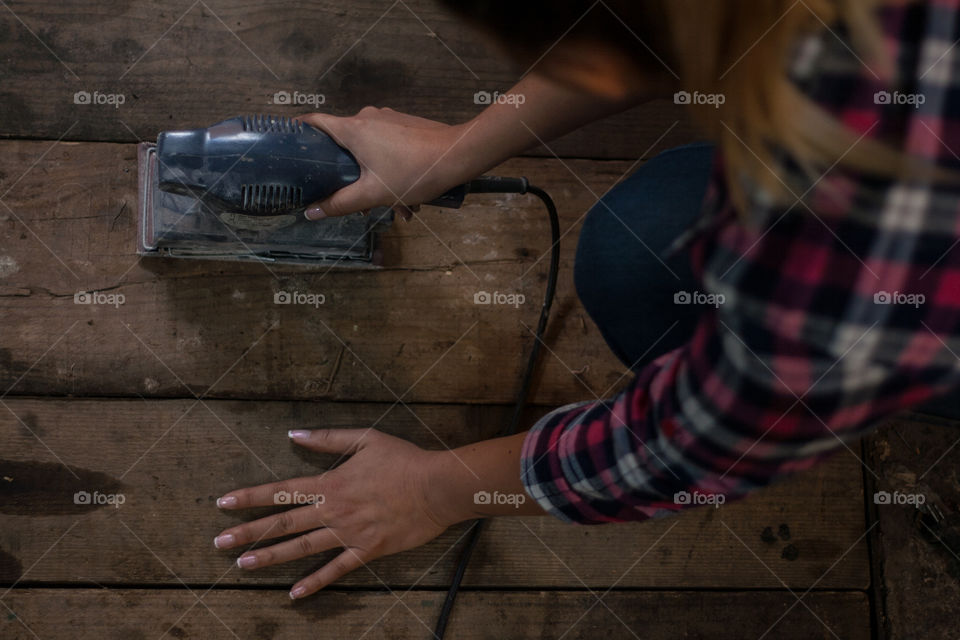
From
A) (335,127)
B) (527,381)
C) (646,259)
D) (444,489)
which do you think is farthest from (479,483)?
(335,127)

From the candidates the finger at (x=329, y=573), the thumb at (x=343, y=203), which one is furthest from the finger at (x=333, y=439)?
the thumb at (x=343, y=203)

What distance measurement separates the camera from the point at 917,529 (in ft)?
3.07

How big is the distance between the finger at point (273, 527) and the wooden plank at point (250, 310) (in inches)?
5.6

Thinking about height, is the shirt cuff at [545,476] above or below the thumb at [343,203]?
below

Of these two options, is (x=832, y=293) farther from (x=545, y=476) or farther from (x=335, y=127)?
(x=335, y=127)

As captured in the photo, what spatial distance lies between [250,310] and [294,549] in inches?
11.5

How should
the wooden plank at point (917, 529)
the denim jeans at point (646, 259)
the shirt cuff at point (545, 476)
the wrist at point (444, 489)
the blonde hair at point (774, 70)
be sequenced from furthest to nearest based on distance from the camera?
the wooden plank at point (917, 529), the wrist at point (444, 489), the denim jeans at point (646, 259), the shirt cuff at point (545, 476), the blonde hair at point (774, 70)

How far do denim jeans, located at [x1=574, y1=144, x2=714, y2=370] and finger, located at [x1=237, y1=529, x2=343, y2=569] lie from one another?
0.41 metres

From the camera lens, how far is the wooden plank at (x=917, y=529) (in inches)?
36.7

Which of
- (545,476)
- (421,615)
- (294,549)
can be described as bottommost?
(421,615)

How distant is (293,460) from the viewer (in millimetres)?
896

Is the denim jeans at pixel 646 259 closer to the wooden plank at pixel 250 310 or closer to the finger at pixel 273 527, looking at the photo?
the wooden plank at pixel 250 310

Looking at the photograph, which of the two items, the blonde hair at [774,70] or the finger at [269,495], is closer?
the blonde hair at [774,70]

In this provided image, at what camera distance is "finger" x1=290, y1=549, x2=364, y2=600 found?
0.87 m
